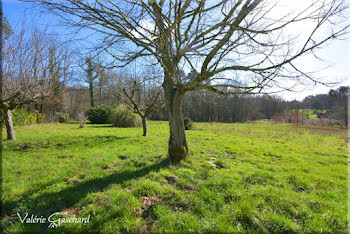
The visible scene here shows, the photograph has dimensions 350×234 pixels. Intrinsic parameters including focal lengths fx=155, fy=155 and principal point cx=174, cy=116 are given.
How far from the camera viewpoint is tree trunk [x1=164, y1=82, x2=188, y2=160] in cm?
434

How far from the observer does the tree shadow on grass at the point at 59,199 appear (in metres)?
2.25

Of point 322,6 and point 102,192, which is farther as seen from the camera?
point 102,192

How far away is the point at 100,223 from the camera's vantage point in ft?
6.61

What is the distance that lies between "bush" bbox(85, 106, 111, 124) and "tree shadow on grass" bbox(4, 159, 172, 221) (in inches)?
675

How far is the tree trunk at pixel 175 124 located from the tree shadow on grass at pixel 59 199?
1.32 m

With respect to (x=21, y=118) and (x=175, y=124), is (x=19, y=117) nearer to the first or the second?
(x=21, y=118)

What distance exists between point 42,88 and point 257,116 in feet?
136

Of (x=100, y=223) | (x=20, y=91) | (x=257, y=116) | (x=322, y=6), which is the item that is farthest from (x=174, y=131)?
(x=257, y=116)

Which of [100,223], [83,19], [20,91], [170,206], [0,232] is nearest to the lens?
[0,232]

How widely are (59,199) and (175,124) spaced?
Answer: 9.48ft

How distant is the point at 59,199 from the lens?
8.34 feet

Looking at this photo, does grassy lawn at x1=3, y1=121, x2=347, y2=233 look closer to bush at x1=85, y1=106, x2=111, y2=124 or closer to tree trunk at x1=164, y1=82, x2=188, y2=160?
tree trunk at x1=164, y1=82, x2=188, y2=160

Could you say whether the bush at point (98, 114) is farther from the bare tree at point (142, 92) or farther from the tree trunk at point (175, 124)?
the tree trunk at point (175, 124)

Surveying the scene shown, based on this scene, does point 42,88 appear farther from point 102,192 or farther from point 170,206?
point 170,206
